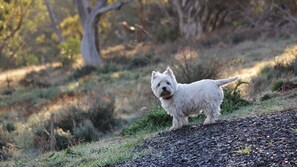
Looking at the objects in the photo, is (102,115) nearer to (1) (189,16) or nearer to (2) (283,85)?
(2) (283,85)

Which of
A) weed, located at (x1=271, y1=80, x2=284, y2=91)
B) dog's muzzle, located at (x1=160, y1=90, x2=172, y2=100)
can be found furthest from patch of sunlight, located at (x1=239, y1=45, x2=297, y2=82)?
dog's muzzle, located at (x1=160, y1=90, x2=172, y2=100)

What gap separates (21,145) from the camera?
1262 centimetres

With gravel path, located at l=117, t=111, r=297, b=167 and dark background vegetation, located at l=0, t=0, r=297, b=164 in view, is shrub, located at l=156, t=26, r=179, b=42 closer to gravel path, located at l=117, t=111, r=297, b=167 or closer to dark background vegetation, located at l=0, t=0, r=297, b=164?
dark background vegetation, located at l=0, t=0, r=297, b=164

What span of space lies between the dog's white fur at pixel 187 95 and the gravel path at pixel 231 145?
28cm

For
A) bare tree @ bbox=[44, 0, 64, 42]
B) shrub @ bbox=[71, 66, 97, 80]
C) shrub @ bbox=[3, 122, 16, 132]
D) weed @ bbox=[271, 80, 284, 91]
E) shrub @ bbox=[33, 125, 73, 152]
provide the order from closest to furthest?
shrub @ bbox=[33, 125, 73, 152] < weed @ bbox=[271, 80, 284, 91] < shrub @ bbox=[3, 122, 16, 132] < shrub @ bbox=[71, 66, 97, 80] < bare tree @ bbox=[44, 0, 64, 42]

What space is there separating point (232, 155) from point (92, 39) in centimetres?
2616

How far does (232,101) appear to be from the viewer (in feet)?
38.1

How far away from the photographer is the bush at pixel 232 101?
11277mm

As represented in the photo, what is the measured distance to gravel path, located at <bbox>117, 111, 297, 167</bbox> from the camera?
662cm

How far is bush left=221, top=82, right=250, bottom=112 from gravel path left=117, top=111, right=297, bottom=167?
90.7 inches

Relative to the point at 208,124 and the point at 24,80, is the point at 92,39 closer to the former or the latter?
the point at 24,80

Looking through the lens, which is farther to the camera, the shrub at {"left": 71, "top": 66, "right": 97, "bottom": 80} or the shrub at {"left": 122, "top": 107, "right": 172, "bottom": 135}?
the shrub at {"left": 71, "top": 66, "right": 97, "bottom": 80}

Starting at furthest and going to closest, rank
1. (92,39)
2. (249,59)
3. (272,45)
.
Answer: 1. (92,39)
2. (272,45)
3. (249,59)

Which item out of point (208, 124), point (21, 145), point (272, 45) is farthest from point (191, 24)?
point (208, 124)
